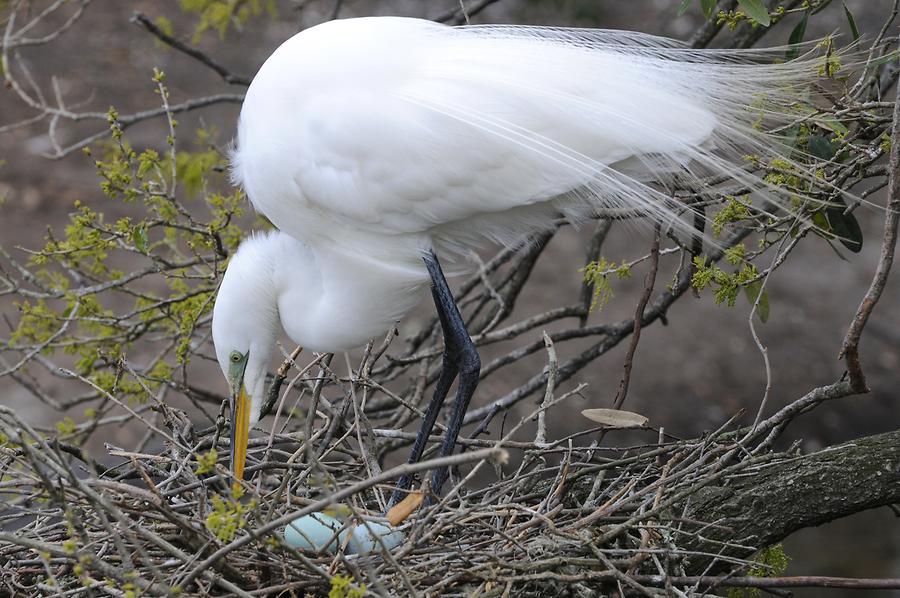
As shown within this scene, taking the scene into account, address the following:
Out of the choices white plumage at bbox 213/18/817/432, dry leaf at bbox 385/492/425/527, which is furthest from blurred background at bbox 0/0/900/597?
dry leaf at bbox 385/492/425/527

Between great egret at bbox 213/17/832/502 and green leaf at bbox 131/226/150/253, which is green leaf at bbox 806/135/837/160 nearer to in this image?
great egret at bbox 213/17/832/502

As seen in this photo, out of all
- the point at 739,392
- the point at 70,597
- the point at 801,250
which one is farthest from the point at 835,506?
the point at 801,250

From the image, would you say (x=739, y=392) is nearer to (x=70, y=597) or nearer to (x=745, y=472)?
(x=745, y=472)

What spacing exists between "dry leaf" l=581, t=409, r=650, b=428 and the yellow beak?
76cm

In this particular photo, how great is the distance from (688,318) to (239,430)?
4.21 m

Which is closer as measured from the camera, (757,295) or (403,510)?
(403,510)

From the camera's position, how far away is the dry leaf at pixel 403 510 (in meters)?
2.18

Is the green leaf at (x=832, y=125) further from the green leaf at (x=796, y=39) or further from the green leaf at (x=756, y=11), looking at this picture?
the green leaf at (x=796, y=39)

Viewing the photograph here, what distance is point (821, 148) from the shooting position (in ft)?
7.16

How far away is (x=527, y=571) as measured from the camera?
6.45 ft

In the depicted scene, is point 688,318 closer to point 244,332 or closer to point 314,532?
point 244,332

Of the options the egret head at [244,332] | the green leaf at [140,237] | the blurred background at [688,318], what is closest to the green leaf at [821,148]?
the egret head at [244,332]

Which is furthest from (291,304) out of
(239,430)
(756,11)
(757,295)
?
(756,11)

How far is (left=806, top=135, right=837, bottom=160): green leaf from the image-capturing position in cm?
218
